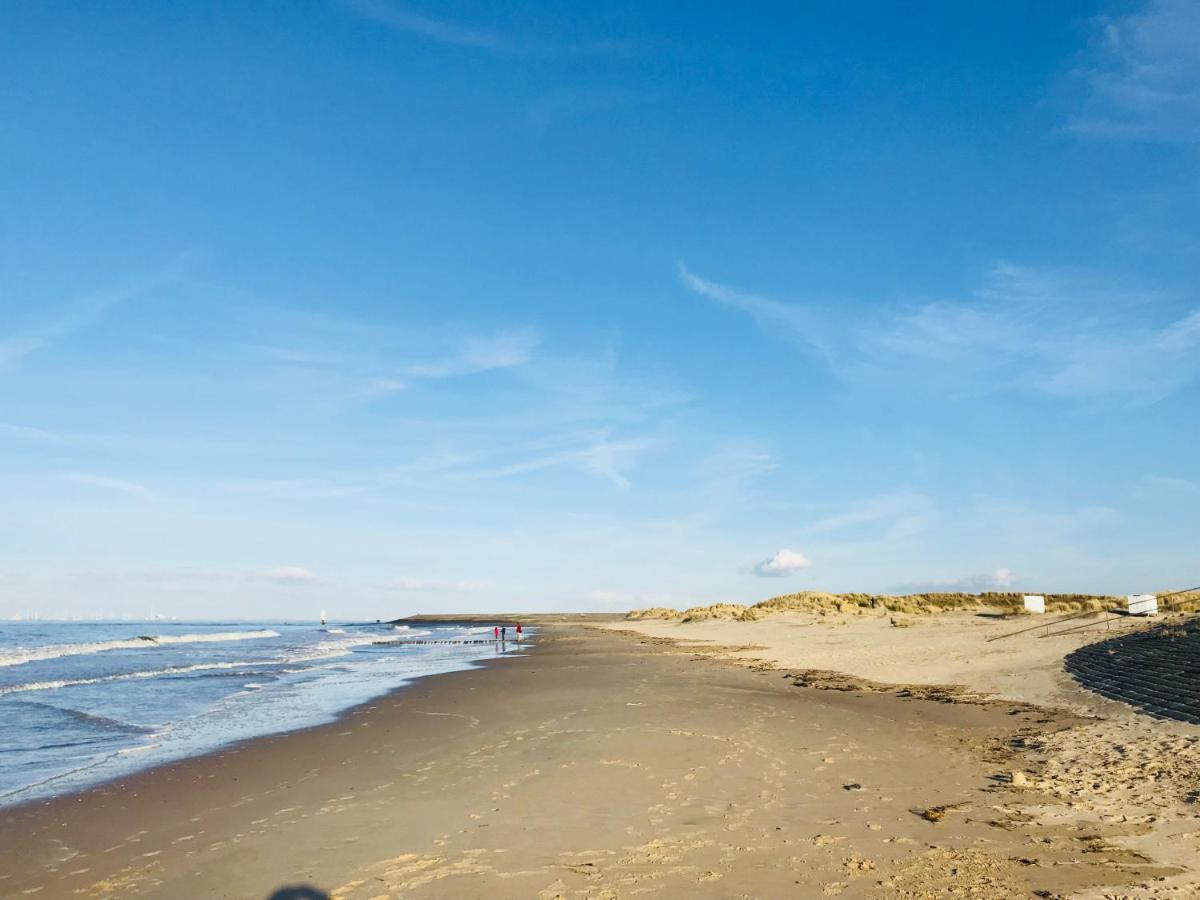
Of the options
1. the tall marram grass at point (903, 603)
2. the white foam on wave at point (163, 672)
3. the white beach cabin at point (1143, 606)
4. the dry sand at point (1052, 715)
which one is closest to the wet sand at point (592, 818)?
the dry sand at point (1052, 715)

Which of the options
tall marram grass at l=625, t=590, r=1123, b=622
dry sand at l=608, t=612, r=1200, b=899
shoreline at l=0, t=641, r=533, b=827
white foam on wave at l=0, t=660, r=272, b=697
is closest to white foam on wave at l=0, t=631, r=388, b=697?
white foam on wave at l=0, t=660, r=272, b=697

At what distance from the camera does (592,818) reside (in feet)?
32.3

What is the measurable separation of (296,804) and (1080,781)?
1143 centimetres

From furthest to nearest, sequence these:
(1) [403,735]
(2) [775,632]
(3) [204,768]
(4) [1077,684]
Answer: (2) [775,632], (4) [1077,684], (1) [403,735], (3) [204,768]

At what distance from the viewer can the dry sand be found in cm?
859

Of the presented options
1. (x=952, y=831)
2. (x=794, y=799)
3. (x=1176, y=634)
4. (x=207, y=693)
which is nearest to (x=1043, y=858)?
(x=952, y=831)

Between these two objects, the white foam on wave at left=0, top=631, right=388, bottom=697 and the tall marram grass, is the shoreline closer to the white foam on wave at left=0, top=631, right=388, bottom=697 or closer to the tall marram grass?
the white foam on wave at left=0, top=631, right=388, bottom=697

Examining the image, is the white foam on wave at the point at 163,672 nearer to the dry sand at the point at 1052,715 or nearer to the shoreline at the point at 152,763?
the shoreline at the point at 152,763

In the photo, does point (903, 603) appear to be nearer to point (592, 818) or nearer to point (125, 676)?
point (125, 676)

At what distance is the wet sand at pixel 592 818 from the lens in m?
7.70

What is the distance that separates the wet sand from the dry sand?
15.0 inches

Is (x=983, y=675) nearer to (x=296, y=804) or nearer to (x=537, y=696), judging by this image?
(x=537, y=696)

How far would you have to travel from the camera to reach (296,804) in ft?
37.0

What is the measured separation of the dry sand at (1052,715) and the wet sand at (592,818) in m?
0.38
